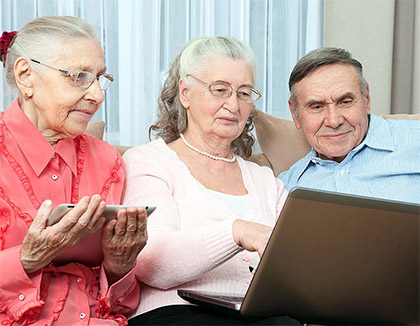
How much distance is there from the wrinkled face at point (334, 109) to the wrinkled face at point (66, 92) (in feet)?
2.80

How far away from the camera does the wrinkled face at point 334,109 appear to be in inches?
83.7

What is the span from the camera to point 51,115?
5.07 feet

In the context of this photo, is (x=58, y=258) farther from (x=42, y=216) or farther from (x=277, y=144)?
(x=277, y=144)

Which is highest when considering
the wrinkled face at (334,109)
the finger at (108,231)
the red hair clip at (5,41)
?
the red hair clip at (5,41)

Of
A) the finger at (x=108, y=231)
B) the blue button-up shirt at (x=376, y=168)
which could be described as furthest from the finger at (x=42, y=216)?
the blue button-up shirt at (x=376, y=168)

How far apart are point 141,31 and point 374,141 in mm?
1102

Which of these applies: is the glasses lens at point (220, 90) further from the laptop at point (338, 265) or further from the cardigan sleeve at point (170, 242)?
the laptop at point (338, 265)

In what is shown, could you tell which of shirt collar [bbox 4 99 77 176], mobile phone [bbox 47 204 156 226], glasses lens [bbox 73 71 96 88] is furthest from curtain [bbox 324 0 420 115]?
mobile phone [bbox 47 204 156 226]

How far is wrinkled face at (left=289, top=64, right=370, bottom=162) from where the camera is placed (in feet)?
6.97

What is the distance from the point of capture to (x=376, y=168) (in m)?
2.10

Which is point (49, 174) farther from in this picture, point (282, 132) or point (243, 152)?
point (282, 132)

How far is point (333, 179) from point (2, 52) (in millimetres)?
1147

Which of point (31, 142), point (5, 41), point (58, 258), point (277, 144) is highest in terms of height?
point (5, 41)

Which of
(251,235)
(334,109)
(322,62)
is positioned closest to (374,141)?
(334,109)
